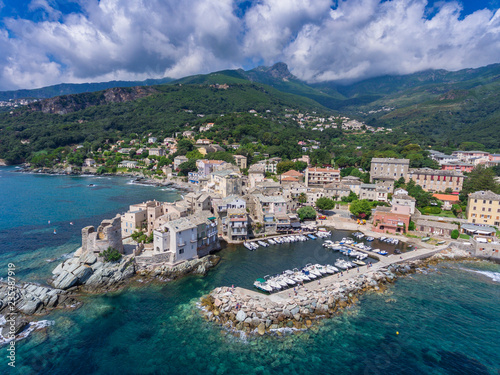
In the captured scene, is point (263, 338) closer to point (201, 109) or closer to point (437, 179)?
point (437, 179)

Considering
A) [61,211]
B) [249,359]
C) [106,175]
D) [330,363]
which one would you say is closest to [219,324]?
[249,359]

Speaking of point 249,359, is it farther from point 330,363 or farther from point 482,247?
point 482,247

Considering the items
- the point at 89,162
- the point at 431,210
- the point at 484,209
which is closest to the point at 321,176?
the point at 431,210

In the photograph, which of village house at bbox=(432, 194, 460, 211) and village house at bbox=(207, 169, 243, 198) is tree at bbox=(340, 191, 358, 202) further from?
village house at bbox=(207, 169, 243, 198)

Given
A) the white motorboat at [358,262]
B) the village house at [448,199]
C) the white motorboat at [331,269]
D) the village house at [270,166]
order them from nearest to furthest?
1. the white motorboat at [331,269]
2. the white motorboat at [358,262]
3. the village house at [448,199]
4. the village house at [270,166]

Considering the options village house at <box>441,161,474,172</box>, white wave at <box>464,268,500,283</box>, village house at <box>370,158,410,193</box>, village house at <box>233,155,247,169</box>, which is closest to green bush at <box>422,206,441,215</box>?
village house at <box>370,158,410,193</box>

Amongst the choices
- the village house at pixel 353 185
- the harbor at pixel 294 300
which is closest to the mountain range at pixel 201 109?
the village house at pixel 353 185

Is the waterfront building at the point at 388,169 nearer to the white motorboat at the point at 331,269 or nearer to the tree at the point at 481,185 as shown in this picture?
the tree at the point at 481,185
